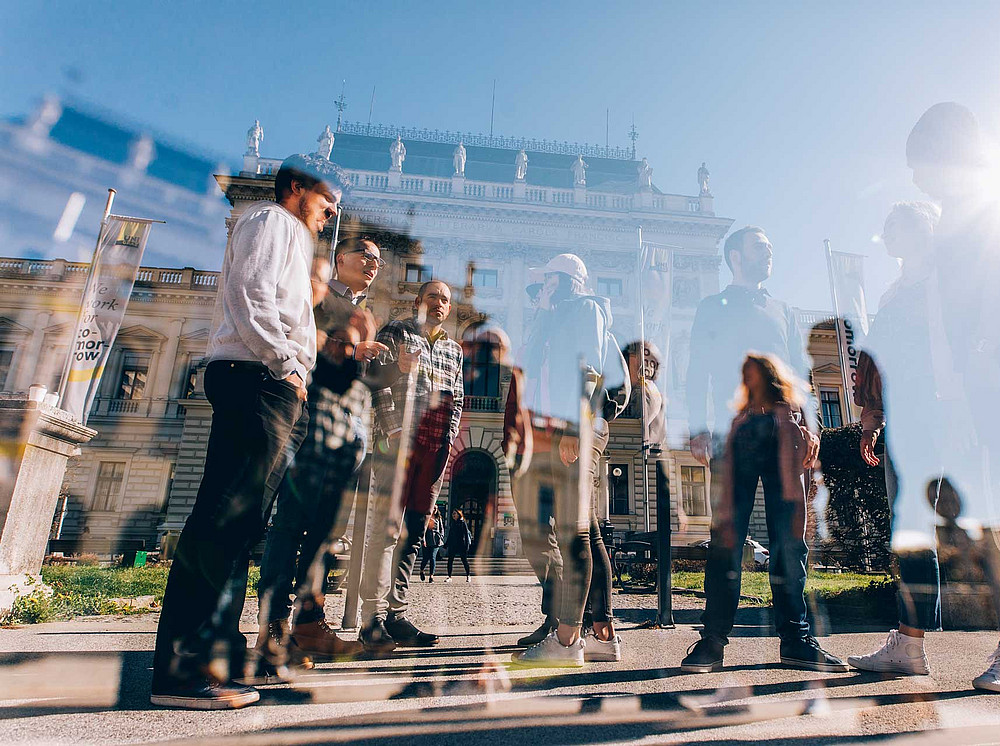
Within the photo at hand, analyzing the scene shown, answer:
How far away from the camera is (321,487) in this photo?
7.29ft

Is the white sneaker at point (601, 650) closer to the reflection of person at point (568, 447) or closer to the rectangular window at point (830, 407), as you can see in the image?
the reflection of person at point (568, 447)

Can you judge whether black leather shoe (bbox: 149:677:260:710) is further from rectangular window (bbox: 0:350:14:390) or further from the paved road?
rectangular window (bbox: 0:350:14:390)

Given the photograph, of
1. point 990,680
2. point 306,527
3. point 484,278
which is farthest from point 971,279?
point 484,278

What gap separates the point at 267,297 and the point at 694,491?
2005 centimetres

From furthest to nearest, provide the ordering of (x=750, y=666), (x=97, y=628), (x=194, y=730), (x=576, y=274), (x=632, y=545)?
(x=632, y=545) < (x=97, y=628) < (x=576, y=274) < (x=750, y=666) < (x=194, y=730)

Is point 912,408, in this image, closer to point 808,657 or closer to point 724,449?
point 724,449

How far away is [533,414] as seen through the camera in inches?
86.1

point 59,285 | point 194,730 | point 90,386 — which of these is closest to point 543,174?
point 90,386

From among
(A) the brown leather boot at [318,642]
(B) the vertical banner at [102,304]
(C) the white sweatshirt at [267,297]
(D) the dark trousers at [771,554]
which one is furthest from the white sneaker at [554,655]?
(B) the vertical banner at [102,304]

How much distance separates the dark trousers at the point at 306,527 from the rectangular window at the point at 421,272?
103 centimetres

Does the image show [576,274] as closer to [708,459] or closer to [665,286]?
[708,459]

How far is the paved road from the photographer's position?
119 centimetres

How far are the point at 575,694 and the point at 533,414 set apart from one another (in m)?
1.00

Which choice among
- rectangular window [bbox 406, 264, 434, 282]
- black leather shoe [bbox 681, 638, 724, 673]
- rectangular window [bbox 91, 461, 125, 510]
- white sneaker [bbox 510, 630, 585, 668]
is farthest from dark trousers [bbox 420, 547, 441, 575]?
rectangular window [bbox 91, 461, 125, 510]
